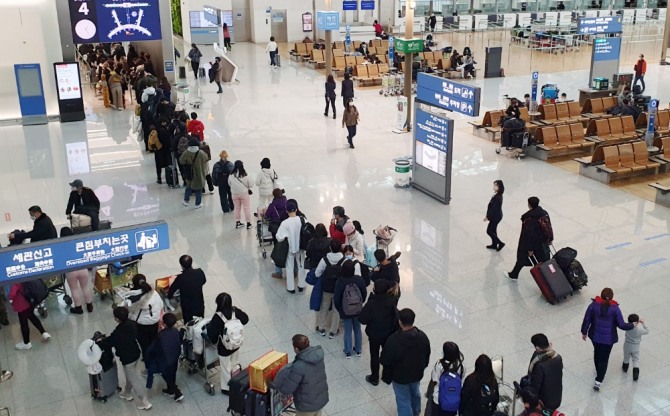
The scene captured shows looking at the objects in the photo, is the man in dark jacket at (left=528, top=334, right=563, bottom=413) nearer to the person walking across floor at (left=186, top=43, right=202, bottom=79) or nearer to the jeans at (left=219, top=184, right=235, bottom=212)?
the jeans at (left=219, top=184, right=235, bottom=212)

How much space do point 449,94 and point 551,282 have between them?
5.37m

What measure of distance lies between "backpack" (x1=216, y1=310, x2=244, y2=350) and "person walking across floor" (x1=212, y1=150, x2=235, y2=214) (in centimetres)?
570

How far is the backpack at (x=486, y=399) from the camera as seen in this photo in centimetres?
673

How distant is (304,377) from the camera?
6.86 m

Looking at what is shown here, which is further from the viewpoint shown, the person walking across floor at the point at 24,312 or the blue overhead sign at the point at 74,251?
the person walking across floor at the point at 24,312

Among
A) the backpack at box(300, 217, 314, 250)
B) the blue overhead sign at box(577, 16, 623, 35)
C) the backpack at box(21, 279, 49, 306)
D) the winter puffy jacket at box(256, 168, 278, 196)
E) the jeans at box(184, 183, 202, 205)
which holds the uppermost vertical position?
the blue overhead sign at box(577, 16, 623, 35)

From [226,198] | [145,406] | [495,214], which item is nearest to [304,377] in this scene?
[145,406]

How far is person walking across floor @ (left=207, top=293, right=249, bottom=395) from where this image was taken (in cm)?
782

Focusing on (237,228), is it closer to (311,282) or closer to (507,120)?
(311,282)

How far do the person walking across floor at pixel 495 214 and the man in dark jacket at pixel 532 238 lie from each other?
89 cm

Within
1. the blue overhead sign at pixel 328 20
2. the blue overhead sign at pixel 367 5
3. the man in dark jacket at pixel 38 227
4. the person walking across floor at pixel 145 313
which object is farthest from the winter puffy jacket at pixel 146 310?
the blue overhead sign at pixel 367 5

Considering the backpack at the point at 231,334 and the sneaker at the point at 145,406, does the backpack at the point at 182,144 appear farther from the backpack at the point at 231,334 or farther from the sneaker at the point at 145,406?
the sneaker at the point at 145,406

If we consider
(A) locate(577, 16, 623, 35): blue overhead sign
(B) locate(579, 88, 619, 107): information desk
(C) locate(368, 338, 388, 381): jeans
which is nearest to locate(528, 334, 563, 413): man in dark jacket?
(C) locate(368, 338, 388, 381): jeans

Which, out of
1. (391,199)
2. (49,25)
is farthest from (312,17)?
(391,199)
